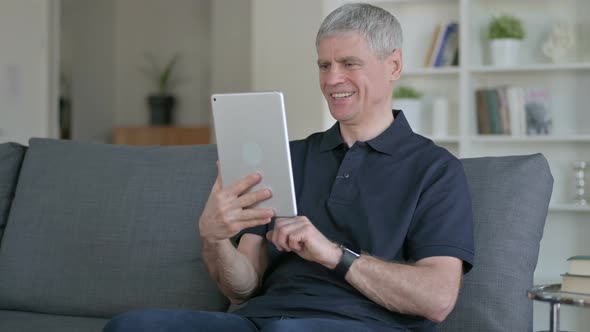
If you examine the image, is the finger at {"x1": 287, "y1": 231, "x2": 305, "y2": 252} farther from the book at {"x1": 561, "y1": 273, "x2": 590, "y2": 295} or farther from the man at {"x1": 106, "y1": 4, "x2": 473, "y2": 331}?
the book at {"x1": 561, "y1": 273, "x2": 590, "y2": 295}

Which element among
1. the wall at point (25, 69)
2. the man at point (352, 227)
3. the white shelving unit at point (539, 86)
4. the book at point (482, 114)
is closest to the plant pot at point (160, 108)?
the wall at point (25, 69)

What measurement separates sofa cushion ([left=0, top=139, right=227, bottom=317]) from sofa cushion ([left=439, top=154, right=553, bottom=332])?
66 cm

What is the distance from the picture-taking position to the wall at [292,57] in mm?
4203

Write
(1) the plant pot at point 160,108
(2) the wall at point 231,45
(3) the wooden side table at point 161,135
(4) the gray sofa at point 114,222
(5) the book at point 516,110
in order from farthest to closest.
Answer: (1) the plant pot at point 160,108
(3) the wooden side table at point 161,135
(2) the wall at point 231,45
(5) the book at point 516,110
(4) the gray sofa at point 114,222

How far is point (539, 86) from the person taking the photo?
4.23 meters

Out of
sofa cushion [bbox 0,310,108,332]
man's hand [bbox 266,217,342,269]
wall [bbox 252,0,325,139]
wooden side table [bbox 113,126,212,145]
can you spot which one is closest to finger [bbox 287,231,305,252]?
man's hand [bbox 266,217,342,269]

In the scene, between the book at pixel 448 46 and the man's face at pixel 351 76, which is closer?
the man's face at pixel 351 76

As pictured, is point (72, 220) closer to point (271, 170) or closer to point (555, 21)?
point (271, 170)

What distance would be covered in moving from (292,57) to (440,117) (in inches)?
31.7

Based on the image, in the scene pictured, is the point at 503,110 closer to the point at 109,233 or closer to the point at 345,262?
the point at 109,233

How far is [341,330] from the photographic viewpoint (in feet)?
5.27

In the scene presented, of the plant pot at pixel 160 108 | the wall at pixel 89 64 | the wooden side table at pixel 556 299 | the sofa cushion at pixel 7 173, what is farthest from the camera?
the plant pot at pixel 160 108

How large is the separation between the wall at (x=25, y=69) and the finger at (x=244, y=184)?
14.0 ft

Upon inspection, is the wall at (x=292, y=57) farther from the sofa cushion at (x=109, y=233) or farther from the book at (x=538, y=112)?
the sofa cushion at (x=109, y=233)
